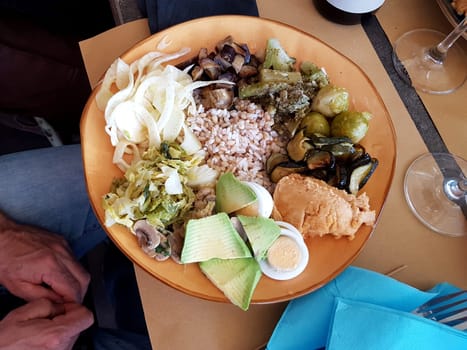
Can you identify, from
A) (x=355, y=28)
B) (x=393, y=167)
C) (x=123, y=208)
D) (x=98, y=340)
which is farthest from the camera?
(x=355, y=28)

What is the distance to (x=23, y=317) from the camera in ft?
3.06

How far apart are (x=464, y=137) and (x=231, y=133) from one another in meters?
0.58

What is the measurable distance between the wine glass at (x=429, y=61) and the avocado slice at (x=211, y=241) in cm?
66

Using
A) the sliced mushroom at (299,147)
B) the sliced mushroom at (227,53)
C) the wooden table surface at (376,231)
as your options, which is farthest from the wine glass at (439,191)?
the sliced mushroom at (227,53)

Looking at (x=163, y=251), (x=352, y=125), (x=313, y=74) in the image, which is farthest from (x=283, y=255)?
(x=313, y=74)

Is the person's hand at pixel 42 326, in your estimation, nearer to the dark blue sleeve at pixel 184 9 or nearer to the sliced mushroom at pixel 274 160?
the sliced mushroom at pixel 274 160

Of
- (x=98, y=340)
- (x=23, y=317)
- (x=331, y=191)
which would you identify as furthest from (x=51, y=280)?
(x=331, y=191)

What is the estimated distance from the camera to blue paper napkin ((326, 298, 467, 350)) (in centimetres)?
75

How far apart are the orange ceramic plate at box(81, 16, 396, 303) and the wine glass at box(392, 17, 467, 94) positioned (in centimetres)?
20

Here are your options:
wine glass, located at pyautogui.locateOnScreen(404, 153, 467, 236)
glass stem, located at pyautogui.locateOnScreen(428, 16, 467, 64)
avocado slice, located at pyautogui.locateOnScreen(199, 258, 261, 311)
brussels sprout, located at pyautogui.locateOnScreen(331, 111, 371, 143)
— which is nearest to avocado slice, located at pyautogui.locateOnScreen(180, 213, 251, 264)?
avocado slice, located at pyautogui.locateOnScreen(199, 258, 261, 311)

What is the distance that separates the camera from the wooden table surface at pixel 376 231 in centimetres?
88

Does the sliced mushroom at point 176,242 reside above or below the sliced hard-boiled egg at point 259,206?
below

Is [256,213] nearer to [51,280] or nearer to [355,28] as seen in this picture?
[51,280]

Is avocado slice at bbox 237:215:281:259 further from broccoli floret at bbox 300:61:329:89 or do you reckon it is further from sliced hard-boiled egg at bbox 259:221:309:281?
broccoli floret at bbox 300:61:329:89
